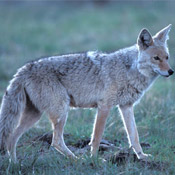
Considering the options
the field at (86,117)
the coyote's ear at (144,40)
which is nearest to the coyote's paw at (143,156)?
the field at (86,117)

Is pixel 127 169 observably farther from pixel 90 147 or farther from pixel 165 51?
pixel 165 51

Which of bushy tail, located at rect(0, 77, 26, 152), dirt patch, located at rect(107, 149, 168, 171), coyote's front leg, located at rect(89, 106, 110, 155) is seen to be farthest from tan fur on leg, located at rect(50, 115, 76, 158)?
dirt patch, located at rect(107, 149, 168, 171)

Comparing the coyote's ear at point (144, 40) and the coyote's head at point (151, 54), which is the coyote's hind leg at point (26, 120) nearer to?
the coyote's head at point (151, 54)

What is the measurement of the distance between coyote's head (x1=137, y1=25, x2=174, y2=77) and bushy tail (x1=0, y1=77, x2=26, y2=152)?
71.6 inches

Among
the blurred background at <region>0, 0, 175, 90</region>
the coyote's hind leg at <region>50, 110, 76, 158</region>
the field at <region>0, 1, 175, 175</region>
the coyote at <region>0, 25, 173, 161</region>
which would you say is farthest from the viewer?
the blurred background at <region>0, 0, 175, 90</region>

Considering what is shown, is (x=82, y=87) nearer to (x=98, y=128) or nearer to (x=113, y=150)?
Result: (x=98, y=128)

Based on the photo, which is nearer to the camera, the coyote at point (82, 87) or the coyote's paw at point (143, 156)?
the coyote's paw at point (143, 156)

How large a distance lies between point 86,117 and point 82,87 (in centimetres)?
148

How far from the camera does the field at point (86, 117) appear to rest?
4.91 metres

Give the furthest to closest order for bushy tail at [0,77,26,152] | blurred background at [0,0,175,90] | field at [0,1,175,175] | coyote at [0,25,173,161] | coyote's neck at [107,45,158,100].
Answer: blurred background at [0,0,175,90]
coyote's neck at [107,45,158,100]
coyote at [0,25,173,161]
bushy tail at [0,77,26,152]
field at [0,1,175,175]

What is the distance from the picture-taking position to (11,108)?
5527 millimetres

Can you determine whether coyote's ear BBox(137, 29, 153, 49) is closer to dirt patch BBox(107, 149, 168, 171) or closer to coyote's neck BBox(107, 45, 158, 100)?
coyote's neck BBox(107, 45, 158, 100)

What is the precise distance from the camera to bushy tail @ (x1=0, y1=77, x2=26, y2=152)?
17.9ft

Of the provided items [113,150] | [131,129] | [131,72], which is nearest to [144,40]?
[131,72]
